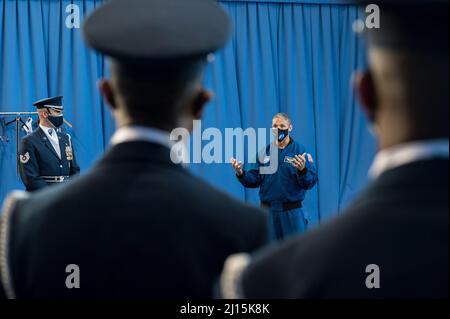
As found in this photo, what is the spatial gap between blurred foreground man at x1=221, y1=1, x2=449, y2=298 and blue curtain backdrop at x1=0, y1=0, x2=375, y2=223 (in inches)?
245

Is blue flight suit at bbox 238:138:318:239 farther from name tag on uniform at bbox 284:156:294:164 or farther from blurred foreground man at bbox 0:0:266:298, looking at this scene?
blurred foreground man at bbox 0:0:266:298

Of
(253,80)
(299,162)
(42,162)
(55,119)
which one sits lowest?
Answer: (299,162)

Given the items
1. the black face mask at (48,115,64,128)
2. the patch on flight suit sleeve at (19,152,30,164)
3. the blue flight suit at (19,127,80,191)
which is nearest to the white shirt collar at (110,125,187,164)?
the blue flight suit at (19,127,80,191)

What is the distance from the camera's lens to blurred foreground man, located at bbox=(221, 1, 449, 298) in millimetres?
675

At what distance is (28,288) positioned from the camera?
3.14 feet

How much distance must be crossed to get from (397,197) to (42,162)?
4.90 m

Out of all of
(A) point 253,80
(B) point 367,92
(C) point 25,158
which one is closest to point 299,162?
(C) point 25,158

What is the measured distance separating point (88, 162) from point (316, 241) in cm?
653

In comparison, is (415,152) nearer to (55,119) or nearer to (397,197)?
(397,197)

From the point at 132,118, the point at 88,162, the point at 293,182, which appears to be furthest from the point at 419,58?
the point at 88,162

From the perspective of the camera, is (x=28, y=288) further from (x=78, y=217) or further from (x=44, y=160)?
(x=44, y=160)

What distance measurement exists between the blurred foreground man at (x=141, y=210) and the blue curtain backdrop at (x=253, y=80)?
19.6 ft

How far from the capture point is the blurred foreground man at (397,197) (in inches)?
26.6

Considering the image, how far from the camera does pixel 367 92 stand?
0.73 m
